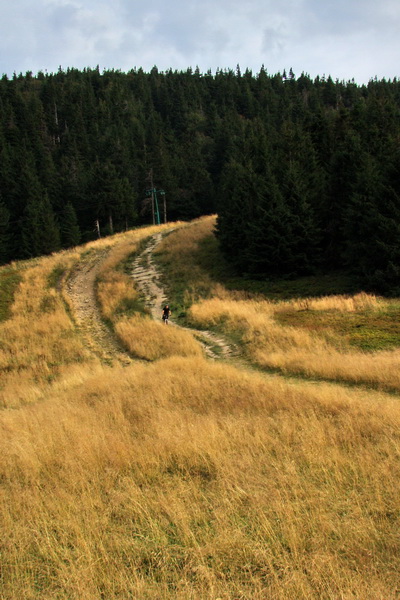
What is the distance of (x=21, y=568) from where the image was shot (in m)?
3.98

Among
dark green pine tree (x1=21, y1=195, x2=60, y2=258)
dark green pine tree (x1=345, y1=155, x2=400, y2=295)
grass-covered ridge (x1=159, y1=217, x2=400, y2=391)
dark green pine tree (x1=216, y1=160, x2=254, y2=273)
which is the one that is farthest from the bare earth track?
dark green pine tree (x1=21, y1=195, x2=60, y2=258)

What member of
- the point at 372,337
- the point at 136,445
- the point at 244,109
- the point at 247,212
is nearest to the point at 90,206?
the point at 247,212

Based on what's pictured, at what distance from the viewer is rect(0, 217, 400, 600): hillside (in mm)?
3684

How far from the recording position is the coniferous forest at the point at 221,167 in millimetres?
30062

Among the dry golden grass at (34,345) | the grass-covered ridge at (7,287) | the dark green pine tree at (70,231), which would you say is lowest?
the dry golden grass at (34,345)

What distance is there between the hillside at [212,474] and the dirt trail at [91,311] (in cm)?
273

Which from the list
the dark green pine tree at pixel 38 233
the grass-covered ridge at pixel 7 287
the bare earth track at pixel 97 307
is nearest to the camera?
the bare earth track at pixel 97 307

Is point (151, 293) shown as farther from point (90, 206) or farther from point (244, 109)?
point (244, 109)

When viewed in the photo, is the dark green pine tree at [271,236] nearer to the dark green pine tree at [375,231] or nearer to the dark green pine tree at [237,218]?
the dark green pine tree at [237,218]

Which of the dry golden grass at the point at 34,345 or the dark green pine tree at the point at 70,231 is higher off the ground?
the dark green pine tree at the point at 70,231

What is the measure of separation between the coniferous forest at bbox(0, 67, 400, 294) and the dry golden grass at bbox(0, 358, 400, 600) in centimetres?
1964

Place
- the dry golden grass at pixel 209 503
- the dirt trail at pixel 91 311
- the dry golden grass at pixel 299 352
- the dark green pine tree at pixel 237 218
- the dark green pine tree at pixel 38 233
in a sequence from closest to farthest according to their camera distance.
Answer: the dry golden grass at pixel 209 503, the dry golden grass at pixel 299 352, the dirt trail at pixel 91 311, the dark green pine tree at pixel 237 218, the dark green pine tree at pixel 38 233

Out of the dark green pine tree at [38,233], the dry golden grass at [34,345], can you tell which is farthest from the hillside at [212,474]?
the dark green pine tree at [38,233]

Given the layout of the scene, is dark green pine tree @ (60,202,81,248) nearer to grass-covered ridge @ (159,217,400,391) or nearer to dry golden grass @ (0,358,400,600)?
grass-covered ridge @ (159,217,400,391)
